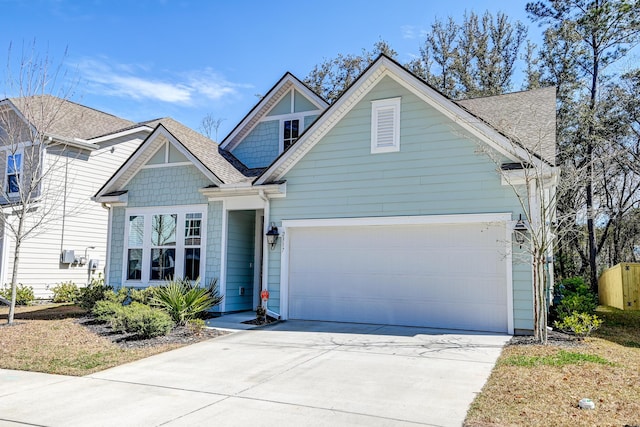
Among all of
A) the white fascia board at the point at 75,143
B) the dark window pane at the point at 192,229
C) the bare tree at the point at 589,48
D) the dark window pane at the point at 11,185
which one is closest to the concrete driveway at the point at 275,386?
the dark window pane at the point at 192,229

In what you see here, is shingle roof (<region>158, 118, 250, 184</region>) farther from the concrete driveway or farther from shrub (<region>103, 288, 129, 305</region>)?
the concrete driveway

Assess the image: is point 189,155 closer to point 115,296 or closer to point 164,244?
point 164,244

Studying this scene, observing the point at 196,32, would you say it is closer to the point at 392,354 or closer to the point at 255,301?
the point at 255,301

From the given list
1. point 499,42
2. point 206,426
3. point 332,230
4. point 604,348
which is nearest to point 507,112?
point 332,230

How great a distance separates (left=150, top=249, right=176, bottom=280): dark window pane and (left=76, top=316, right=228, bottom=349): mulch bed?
290 centimetres

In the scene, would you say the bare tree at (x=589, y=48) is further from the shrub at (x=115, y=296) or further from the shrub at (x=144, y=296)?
the shrub at (x=115, y=296)

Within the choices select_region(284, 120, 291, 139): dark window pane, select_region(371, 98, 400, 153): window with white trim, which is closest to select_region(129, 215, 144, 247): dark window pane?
select_region(284, 120, 291, 139): dark window pane

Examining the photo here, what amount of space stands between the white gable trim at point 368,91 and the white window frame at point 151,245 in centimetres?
256

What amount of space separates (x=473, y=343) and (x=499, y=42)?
2220 cm

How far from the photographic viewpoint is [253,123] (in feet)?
54.3

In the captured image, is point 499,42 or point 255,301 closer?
point 255,301

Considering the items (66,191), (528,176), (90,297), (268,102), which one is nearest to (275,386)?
(528,176)

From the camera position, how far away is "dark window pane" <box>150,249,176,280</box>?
45.7 feet

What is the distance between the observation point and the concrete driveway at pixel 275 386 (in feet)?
17.0
